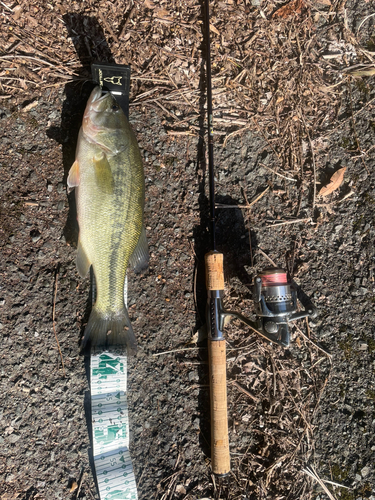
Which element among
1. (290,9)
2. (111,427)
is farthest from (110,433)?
(290,9)

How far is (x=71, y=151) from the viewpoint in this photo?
284cm

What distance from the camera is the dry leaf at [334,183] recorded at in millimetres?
3299

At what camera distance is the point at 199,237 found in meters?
3.07

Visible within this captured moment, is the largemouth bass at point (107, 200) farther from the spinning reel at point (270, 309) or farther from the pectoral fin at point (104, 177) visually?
the spinning reel at point (270, 309)

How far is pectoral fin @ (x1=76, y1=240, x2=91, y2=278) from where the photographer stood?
263 centimetres

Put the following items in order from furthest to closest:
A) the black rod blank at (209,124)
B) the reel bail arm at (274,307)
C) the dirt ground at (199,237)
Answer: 1. the black rod blank at (209,124)
2. the dirt ground at (199,237)
3. the reel bail arm at (274,307)

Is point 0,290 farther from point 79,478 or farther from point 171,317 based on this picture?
point 79,478

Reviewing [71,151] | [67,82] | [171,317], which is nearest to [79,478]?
[171,317]

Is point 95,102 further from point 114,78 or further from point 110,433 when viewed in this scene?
point 110,433

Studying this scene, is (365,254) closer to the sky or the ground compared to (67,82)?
closer to the ground

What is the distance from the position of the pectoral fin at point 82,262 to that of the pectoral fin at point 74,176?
1.56ft

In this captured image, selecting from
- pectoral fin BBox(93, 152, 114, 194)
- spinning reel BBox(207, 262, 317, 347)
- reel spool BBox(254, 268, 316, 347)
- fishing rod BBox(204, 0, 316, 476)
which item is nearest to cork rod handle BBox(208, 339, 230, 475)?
fishing rod BBox(204, 0, 316, 476)

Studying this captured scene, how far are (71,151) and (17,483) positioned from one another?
2.69 m

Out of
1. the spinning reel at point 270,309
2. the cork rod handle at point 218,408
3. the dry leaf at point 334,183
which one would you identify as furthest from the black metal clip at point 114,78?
the cork rod handle at point 218,408
